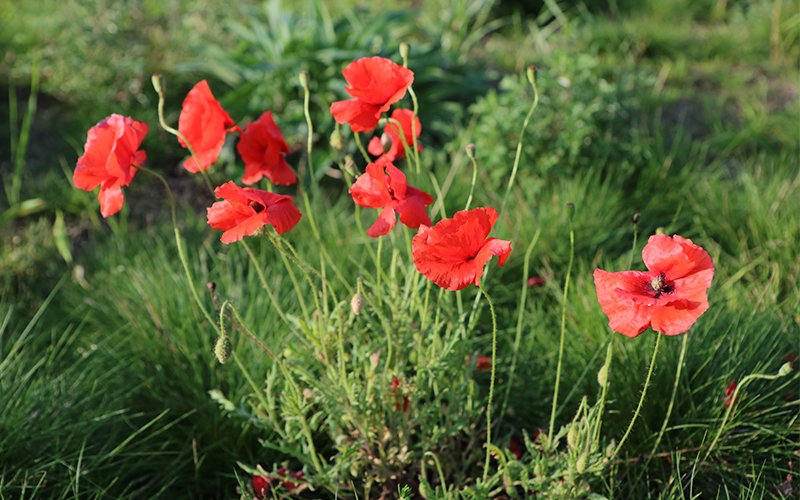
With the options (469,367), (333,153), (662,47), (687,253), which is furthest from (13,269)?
(662,47)

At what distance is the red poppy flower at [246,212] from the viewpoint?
1.02 m

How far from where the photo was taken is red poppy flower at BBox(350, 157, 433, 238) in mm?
1043

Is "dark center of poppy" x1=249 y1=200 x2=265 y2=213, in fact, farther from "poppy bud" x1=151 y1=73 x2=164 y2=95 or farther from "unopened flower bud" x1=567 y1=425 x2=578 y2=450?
"unopened flower bud" x1=567 y1=425 x2=578 y2=450

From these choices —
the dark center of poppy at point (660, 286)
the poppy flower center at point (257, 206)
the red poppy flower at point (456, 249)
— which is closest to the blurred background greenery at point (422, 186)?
the dark center of poppy at point (660, 286)

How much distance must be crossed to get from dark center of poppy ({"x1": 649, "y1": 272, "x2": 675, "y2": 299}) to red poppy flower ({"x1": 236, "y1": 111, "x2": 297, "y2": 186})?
750 millimetres

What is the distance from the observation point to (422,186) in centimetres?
245

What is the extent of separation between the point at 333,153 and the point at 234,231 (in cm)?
201

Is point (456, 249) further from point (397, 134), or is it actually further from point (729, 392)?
point (729, 392)

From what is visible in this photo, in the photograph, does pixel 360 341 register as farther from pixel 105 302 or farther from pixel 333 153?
pixel 333 153

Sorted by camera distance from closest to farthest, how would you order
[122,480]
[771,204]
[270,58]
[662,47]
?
[122,480]
[771,204]
[270,58]
[662,47]

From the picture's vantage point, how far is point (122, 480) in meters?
1.66

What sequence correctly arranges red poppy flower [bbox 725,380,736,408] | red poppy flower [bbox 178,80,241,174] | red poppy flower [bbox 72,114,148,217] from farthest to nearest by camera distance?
1. red poppy flower [bbox 725,380,736,408]
2. red poppy flower [bbox 178,80,241,174]
3. red poppy flower [bbox 72,114,148,217]

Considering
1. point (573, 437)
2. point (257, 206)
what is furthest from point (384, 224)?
point (573, 437)

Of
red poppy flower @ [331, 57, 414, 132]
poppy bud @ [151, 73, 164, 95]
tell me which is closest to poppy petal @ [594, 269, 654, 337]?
red poppy flower @ [331, 57, 414, 132]
